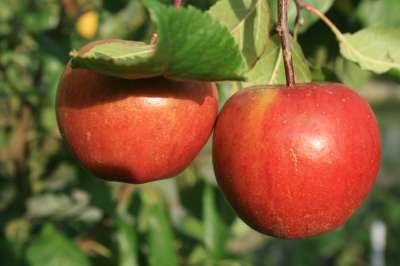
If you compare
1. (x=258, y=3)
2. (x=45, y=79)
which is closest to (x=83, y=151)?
(x=258, y=3)

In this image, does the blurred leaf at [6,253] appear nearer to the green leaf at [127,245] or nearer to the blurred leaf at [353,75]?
the green leaf at [127,245]

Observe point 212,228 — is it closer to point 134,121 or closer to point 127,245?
point 127,245

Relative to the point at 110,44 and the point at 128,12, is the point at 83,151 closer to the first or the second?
the point at 110,44

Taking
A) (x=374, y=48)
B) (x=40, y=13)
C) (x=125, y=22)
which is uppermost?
(x=374, y=48)

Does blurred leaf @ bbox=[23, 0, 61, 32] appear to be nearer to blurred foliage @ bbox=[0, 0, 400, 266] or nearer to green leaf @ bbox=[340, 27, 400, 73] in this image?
blurred foliage @ bbox=[0, 0, 400, 266]

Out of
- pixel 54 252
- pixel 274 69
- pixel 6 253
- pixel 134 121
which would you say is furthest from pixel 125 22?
pixel 134 121

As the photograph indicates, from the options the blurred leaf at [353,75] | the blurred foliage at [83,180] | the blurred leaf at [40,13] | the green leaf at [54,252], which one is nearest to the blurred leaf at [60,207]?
the blurred foliage at [83,180]
